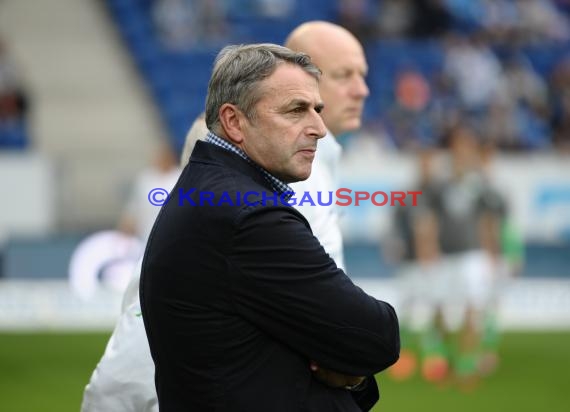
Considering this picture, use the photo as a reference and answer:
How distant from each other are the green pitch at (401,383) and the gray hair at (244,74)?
246 inches

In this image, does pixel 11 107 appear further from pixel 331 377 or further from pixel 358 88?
pixel 331 377

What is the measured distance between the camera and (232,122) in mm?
3395

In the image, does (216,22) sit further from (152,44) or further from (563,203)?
(563,203)

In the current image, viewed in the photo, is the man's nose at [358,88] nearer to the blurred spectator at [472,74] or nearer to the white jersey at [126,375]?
the white jersey at [126,375]

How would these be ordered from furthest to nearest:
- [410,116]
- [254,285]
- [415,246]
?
[410,116] < [415,246] < [254,285]

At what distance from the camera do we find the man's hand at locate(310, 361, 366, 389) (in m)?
3.29

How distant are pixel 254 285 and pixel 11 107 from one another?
16.4 meters

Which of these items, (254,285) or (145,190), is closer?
(254,285)

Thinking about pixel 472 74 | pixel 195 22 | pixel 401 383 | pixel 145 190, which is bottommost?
pixel 401 383

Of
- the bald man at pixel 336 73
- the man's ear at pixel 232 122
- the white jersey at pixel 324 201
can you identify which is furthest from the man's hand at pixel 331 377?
the bald man at pixel 336 73

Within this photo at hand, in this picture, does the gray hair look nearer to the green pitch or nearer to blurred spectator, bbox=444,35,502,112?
the green pitch

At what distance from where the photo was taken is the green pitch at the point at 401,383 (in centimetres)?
969

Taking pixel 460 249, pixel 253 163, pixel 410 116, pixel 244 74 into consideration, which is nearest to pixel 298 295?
pixel 253 163

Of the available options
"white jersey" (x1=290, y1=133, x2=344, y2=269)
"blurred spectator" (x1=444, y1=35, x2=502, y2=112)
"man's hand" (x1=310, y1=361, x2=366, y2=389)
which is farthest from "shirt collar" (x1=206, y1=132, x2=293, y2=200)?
"blurred spectator" (x1=444, y1=35, x2=502, y2=112)
